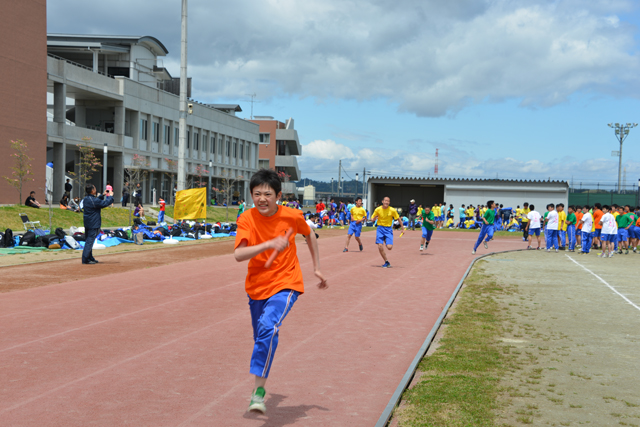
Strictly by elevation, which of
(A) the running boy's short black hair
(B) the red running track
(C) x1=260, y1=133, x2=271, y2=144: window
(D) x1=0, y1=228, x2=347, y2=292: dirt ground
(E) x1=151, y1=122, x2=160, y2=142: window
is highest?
(C) x1=260, y1=133, x2=271, y2=144: window

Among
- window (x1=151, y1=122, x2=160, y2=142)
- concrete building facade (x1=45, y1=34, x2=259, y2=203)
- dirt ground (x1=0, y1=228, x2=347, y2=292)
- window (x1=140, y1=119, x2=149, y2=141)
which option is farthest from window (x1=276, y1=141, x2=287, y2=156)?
dirt ground (x1=0, y1=228, x2=347, y2=292)

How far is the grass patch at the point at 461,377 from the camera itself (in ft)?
14.9

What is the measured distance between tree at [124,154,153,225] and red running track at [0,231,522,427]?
32.1 m

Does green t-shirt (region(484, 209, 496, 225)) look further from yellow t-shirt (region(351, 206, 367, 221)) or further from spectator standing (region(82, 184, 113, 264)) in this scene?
spectator standing (region(82, 184, 113, 264))

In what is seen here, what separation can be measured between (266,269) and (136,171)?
42.1 m

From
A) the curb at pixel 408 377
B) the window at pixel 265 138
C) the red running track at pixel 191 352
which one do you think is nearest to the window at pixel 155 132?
the window at pixel 265 138

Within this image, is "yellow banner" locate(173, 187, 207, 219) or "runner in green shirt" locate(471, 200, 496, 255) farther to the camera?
"yellow banner" locate(173, 187, 207, 219)

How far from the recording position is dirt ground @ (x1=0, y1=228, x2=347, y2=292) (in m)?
12.4

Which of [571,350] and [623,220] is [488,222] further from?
[571,350]

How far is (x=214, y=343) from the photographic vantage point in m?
6.97

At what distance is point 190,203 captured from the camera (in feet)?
81.6

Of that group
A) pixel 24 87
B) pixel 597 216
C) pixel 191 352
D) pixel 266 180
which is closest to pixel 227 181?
pixel 24 87

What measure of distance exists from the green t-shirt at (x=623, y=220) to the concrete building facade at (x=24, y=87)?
27456mm

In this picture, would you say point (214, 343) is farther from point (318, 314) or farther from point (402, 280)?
point (402, 280)
